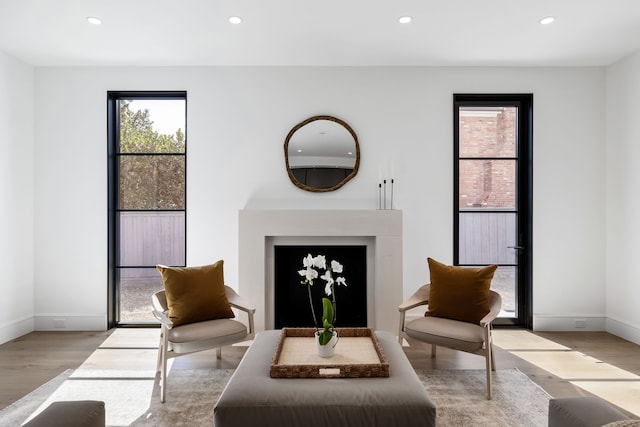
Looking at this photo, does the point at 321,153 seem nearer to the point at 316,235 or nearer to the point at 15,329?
the point at 316,235

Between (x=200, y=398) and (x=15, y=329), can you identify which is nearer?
(x=200, y=398)

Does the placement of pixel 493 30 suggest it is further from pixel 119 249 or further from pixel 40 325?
pixel 40 325

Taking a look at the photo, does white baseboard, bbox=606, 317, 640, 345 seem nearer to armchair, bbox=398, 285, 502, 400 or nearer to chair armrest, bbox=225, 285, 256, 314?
armchair, bbox=398, 285, 502, 400

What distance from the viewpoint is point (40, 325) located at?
13.4 ft

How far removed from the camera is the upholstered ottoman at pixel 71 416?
1356 mm

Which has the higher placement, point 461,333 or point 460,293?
point 460,293

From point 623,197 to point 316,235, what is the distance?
10.0 feet

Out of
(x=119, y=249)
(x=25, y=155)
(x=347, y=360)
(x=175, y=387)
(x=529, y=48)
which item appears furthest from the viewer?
(x=119, y=249)

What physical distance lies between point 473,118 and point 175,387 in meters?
3.75

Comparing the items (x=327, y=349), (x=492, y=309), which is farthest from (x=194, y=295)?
(x=492, y=309)

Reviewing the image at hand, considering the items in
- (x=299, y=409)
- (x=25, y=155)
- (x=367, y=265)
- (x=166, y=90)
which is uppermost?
(x=166, y=90)

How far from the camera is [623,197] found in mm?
3904

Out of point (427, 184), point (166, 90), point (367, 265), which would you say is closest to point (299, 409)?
point (367, 265)

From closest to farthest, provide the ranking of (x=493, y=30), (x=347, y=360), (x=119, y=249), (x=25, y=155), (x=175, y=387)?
(x=347, y=360)
(x=175, y=387)
(x=493, y=30)
(x=25, y=155)
(x=119, y=249)
